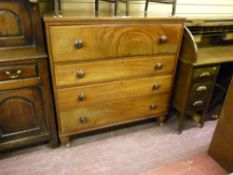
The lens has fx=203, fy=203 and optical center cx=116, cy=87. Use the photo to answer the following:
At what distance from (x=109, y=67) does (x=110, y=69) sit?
19 mm

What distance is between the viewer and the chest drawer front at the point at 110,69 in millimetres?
Answer: 1460

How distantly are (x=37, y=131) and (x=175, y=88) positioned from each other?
1297 millimetres

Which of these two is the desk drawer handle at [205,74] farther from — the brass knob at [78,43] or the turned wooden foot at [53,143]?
the turned wooden foot at [53,143]

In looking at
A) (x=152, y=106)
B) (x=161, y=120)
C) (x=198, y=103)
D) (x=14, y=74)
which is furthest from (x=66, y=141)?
(x=198, y=103)

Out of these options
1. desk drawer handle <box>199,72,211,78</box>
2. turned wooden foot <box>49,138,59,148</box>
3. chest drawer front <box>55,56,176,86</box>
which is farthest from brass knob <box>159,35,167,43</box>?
turned wooden foot <box>49,138,59,148</box>

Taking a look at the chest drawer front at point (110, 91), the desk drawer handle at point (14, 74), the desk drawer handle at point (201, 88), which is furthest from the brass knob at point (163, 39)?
the desk drawer handle at point (14, 74)

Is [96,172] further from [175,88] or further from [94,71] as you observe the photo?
[175,88]

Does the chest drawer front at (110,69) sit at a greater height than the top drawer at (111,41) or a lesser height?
lesser

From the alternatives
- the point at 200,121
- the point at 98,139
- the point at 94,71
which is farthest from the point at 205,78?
the point at 98,139

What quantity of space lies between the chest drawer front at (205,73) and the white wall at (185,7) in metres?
0.83

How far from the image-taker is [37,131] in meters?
1.61

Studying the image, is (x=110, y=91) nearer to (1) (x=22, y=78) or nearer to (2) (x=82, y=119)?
(2) (x=82, y=119)

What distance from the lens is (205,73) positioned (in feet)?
5.79

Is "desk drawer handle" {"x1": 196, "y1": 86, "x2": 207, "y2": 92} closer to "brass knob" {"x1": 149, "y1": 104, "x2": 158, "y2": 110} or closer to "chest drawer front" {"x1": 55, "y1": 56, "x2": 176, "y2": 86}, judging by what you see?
"chest drawer front" {"x1": 55, "y1": 56, "x2": 176, "y2": 86}
